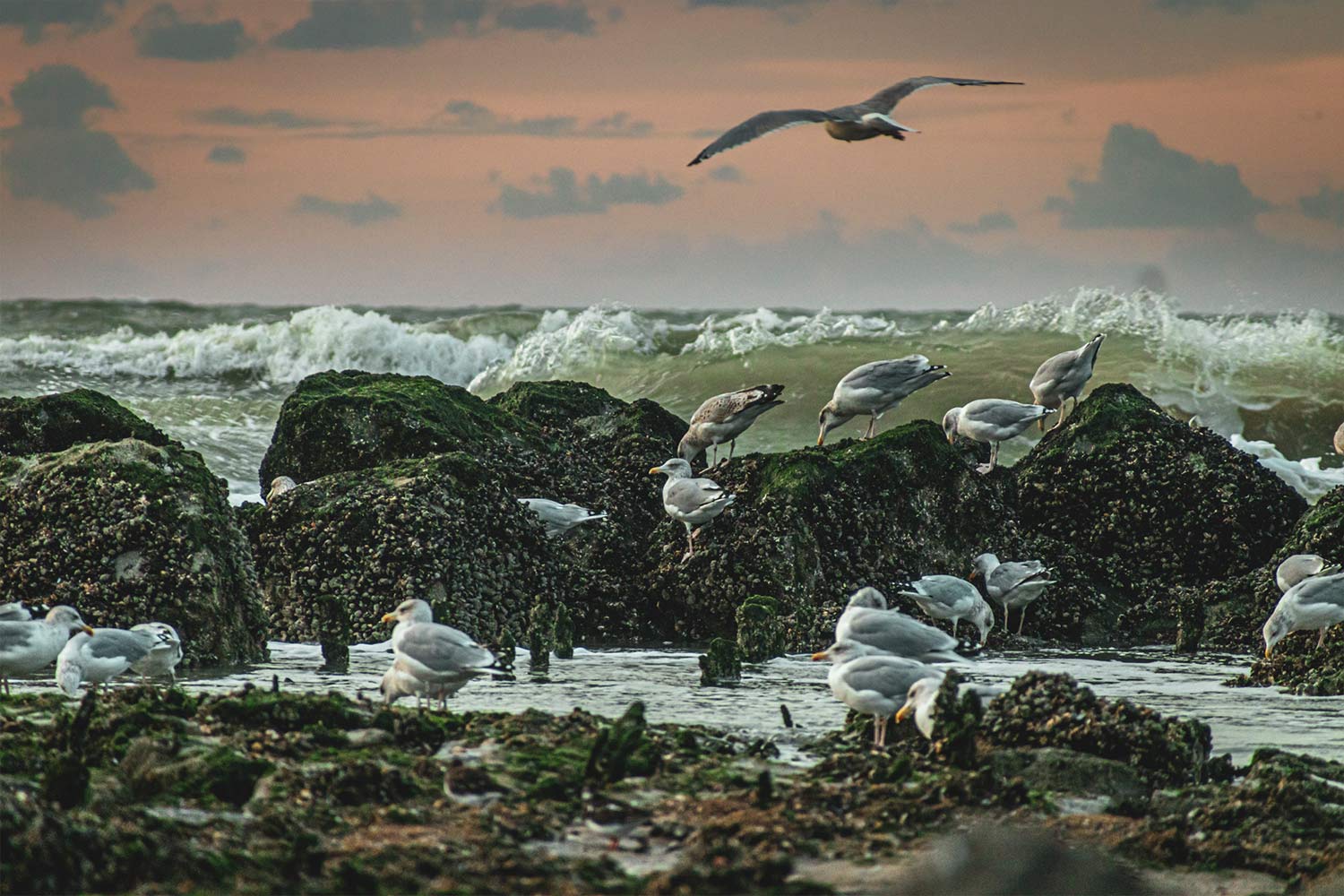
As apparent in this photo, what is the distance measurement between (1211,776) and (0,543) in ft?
26.3

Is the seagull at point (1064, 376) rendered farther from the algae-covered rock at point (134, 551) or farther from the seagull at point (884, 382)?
the algae-covered rock at point (134, 551)

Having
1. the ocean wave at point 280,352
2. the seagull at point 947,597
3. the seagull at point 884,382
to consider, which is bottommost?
the seagull at point 947,597

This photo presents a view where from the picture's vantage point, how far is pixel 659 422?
→ 50.8 feet

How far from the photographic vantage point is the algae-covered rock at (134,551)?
10.5m

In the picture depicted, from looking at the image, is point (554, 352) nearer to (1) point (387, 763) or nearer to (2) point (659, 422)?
(2) point (659, 422)

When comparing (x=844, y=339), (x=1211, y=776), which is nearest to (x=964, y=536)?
(x=1211, y=776)

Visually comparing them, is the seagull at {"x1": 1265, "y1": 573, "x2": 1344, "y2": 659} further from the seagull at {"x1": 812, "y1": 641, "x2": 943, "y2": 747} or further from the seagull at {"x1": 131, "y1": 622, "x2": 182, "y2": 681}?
the seagull at {"x1": 131, "y1": 622, "x2": 182, "y2": 681}

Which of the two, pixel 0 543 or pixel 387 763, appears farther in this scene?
pixel 0 543

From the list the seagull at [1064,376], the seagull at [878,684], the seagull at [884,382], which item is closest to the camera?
the seagull at [878,684]

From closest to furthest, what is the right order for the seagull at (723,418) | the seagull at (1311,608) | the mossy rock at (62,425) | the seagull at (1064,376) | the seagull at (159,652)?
the seagull at (159,652)
the seagull at (1311,608)
the mossy rock at (62,425)
the seagull at (723,418)
the seagull at (1064,376)

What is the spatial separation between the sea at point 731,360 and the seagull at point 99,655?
11717 mm

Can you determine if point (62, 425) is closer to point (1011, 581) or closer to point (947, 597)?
point (947, 597)

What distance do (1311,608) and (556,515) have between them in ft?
18.9

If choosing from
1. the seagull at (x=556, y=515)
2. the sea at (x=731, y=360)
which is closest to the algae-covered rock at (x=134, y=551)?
the seagull at (x=556, y=515)
